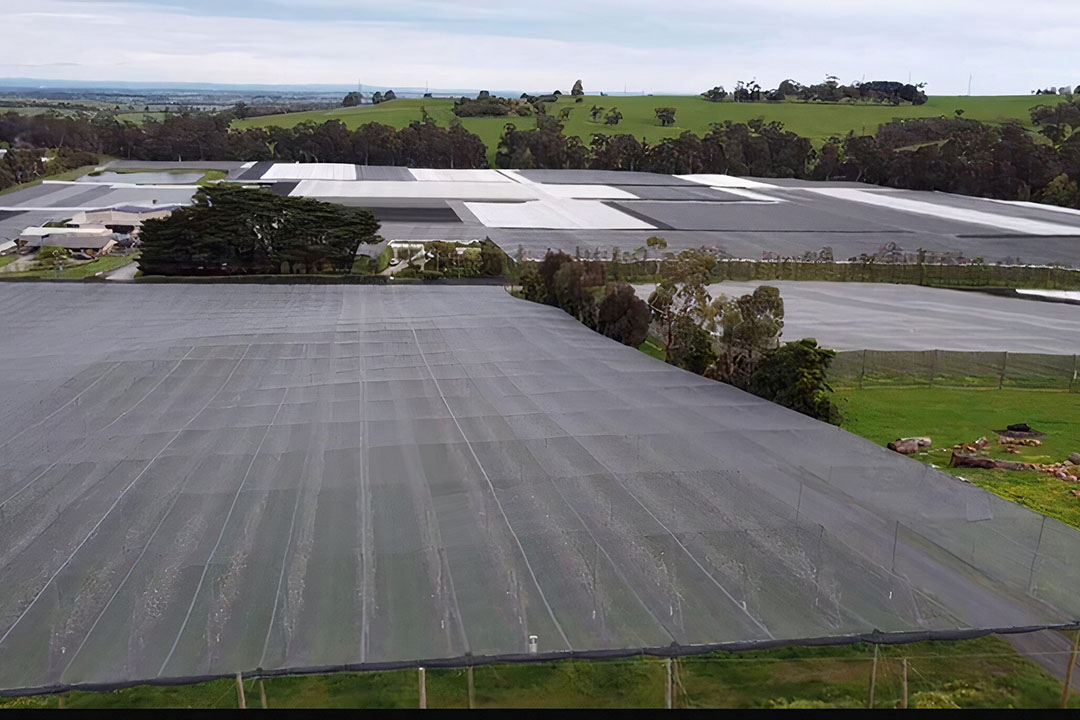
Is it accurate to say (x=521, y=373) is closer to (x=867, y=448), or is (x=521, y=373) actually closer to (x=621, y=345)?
(x=621, y=345)

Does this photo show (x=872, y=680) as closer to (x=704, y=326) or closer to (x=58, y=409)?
(x=58, y=409)

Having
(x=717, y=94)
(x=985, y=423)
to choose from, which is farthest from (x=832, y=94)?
(x=985, y=423)

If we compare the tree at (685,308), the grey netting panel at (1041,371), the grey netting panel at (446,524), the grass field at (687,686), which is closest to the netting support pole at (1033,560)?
the grey netting panel at (446,524)

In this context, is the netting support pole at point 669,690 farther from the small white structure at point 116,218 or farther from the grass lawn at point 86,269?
the small white structure at point 116,218

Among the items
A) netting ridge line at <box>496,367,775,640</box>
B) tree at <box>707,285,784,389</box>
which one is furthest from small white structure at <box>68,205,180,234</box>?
netting ridge line at <box>496,367,775,640</box>

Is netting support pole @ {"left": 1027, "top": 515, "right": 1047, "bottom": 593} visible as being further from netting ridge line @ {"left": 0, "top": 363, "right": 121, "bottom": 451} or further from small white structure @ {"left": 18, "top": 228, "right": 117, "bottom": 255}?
small white structure @ {"left": 18, "top": 228, "right": 117, "bottom": 255}

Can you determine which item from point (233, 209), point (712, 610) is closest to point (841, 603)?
point (712, 610)
